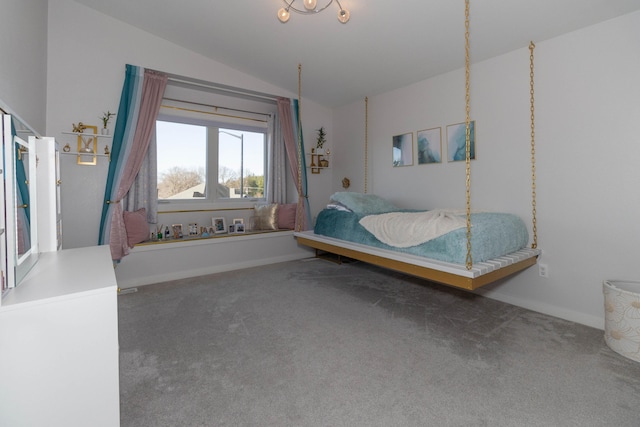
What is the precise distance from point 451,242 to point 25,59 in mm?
3261

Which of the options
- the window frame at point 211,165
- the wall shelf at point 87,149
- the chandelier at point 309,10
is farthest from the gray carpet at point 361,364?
the chandelier at point 309,10

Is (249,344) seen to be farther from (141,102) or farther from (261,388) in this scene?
(141,102)

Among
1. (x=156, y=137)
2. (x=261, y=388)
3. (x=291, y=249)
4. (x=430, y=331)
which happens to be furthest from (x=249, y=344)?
(x=156, y=137)

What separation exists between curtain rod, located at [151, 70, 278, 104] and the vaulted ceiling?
285 millimetres

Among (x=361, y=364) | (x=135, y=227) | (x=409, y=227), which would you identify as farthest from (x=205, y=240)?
(x=361, y=364)

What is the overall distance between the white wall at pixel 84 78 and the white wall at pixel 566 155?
350 centimetres

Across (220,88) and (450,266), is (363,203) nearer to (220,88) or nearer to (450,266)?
(450,266)

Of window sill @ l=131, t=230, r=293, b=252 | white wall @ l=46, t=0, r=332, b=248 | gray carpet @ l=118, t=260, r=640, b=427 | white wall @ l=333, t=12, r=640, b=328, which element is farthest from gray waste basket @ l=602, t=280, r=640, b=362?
white wall @ l=46, t=0, r=332, b=248

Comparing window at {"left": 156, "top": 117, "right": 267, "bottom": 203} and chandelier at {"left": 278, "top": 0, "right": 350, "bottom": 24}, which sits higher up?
chandelier at {"left": 278, "top": 0, "right": 350, "bottom": 24}

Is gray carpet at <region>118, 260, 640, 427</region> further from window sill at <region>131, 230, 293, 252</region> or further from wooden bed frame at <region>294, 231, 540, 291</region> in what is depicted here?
window sill at <region>131, 230, 293, 252</region>

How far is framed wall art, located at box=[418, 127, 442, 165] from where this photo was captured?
137 inches

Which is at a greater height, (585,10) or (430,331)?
(585,10)

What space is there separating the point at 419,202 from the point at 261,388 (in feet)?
9.27

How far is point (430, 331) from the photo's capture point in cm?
226
